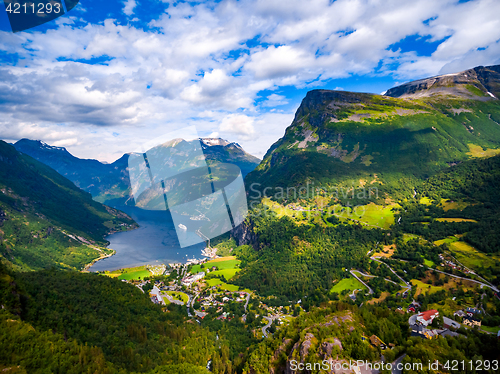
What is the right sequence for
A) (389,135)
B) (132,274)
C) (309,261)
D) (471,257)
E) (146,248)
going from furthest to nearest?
1. (389,135)
2. (146,248)
3. (132,274)
4. (309,261)
5. (471,257)

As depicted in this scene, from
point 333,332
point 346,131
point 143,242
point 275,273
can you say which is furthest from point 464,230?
point 143,242

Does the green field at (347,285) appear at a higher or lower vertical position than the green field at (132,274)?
lower

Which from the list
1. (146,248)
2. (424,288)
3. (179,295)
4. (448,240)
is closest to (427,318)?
(424,288)

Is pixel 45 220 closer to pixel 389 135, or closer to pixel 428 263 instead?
pixel 428 263

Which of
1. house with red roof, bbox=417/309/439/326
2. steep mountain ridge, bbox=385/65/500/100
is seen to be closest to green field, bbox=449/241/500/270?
house with red roof, bbox=417/309/439/326

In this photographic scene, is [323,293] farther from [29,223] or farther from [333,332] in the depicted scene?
[29,223]

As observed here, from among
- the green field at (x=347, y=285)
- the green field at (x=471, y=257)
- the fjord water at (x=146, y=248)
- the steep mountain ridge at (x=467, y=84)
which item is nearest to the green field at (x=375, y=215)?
the green field at (x=471, y=257)

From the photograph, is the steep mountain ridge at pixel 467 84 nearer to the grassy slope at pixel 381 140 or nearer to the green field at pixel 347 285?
the grassy slope at pixel 381 140
